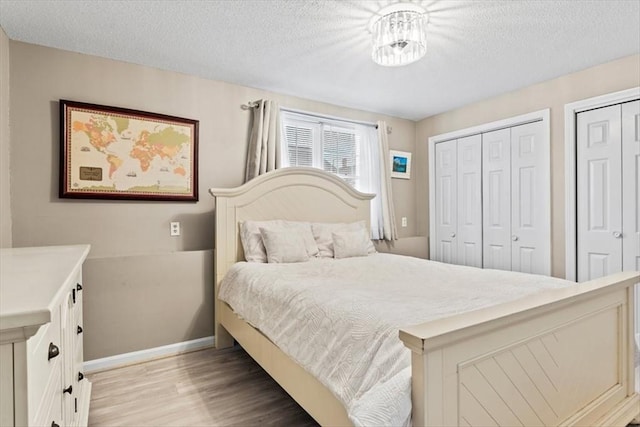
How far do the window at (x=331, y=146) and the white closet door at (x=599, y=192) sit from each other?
1.96m

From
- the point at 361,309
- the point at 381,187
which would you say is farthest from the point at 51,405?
the point at 381,187

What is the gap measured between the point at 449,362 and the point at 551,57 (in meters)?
2.72

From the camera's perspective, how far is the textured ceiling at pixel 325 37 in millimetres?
1999

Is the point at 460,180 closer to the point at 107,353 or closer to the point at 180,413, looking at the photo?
the point at 180,413

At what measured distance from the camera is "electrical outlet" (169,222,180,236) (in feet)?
9.50

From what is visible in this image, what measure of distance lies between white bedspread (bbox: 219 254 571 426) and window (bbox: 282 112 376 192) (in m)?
1.40

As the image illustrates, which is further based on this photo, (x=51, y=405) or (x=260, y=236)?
(x=260, y=236)

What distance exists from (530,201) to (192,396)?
332cm

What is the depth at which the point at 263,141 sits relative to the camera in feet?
10.5

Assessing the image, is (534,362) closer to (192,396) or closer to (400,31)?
(400,31)

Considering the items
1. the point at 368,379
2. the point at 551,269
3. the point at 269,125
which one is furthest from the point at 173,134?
the point at 551,269

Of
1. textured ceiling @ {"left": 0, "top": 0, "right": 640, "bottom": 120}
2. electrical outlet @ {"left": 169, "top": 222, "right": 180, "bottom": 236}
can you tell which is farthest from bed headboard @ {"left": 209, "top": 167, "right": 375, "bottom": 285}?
textured ceiling @ {"left": 0, "top": 0, "right": 640, "bottom": 120}

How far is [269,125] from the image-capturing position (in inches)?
127

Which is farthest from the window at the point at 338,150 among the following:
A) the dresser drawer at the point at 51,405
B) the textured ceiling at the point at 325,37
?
the dresser drawer at the point at 51,405
